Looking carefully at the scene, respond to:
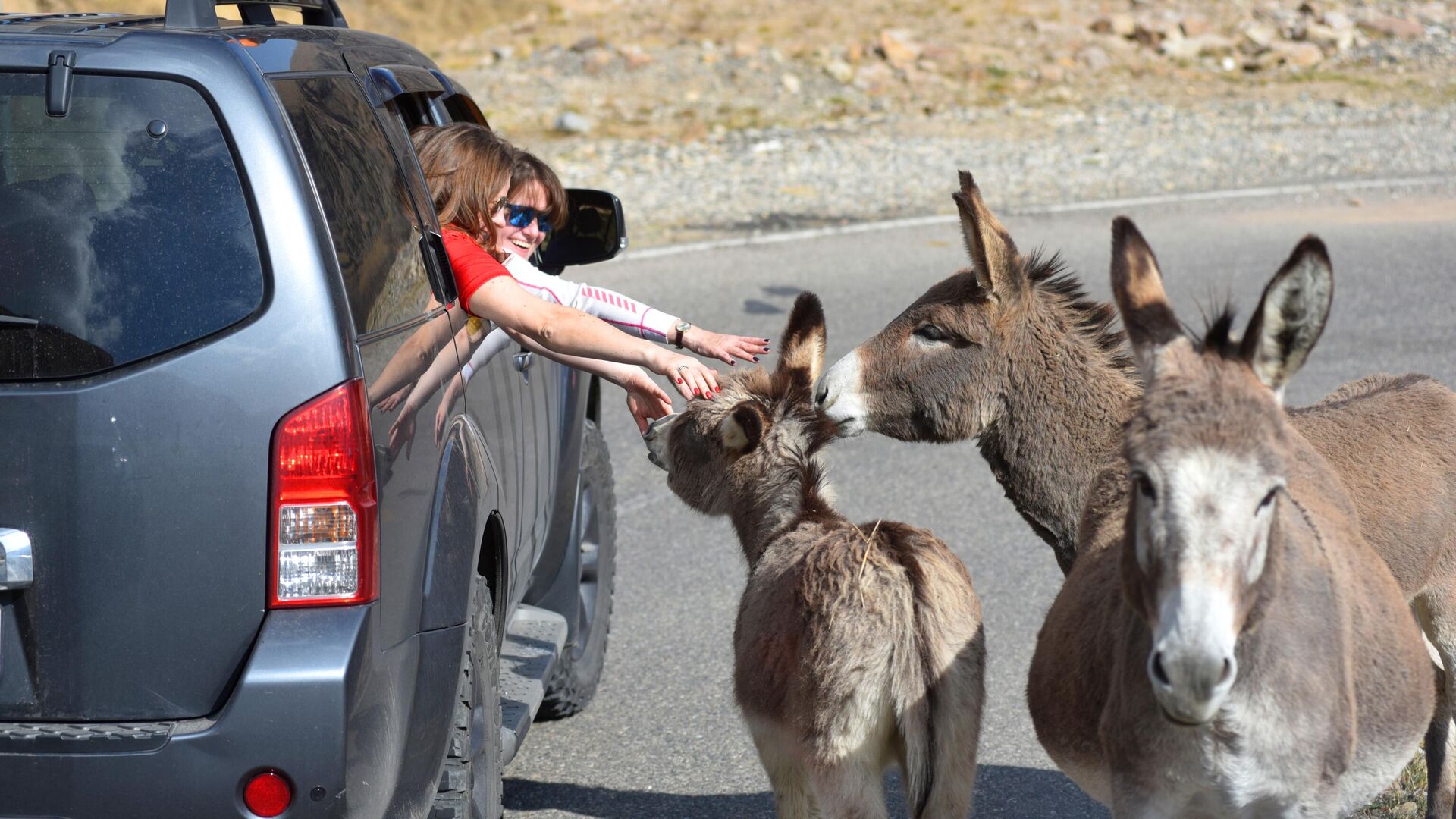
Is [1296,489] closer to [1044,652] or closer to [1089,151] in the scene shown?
[1044,652]

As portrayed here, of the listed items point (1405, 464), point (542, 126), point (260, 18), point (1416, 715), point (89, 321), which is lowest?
point (542, 126)

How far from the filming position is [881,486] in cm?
782

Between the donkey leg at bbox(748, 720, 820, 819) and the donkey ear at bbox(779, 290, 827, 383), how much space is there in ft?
4.04

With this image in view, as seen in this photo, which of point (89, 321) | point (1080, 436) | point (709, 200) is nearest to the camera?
point (89, 321)

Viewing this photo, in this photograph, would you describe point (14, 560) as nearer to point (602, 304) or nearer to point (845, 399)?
point (602, 304)

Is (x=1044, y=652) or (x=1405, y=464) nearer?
(x=1044, y=652)

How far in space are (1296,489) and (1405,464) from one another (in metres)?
0.90

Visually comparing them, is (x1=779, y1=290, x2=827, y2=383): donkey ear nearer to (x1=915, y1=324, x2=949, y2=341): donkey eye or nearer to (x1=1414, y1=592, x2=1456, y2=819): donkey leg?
(x1=915, y1=324, x2=949, y2=341): donkey eye

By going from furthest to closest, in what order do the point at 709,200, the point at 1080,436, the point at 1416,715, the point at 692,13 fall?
1. the point at 692,13
2. the point at 709,200
3. the point at 1080,436
4. the point at 1416,715

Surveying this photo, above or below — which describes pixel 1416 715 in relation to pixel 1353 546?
below

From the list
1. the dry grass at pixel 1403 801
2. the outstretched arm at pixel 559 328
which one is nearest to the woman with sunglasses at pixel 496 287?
the outstretched arm at pixel 559 328

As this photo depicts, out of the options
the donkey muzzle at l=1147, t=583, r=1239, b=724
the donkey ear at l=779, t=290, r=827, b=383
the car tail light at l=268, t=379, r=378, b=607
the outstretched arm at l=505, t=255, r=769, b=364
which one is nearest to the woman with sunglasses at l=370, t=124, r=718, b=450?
the outstretched arm at l=505, t=255, r=769, b=364

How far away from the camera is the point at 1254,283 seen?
10.8 m

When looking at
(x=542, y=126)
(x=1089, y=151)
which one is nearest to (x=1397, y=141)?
(x=1089, y=151)
